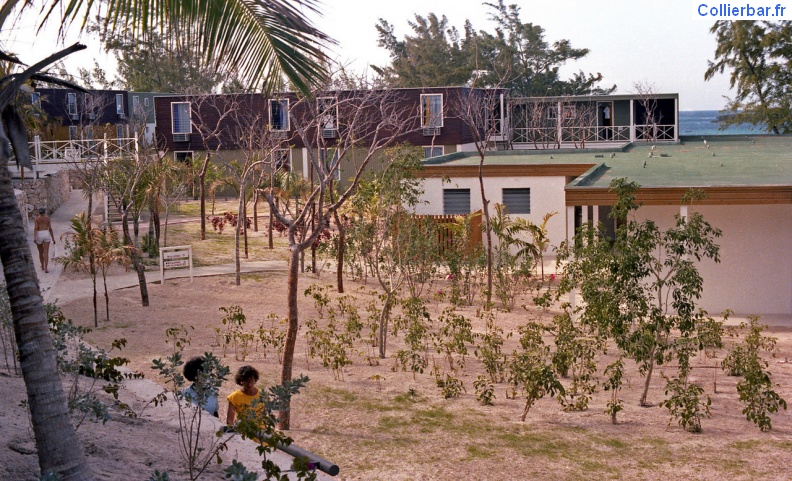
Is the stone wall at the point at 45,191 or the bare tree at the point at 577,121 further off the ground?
the bare tree at the point at 577,121

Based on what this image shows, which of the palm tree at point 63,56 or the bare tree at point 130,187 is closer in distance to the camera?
the palm tree at point 63,56

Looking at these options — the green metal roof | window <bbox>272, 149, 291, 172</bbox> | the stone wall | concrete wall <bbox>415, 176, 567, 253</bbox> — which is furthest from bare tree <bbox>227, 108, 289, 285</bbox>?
the stone wall

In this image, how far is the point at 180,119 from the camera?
122ft

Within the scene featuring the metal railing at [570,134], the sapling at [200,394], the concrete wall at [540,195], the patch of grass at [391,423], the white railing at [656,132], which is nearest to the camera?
the sapling at [200,394]

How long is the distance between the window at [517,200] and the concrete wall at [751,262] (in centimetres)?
752

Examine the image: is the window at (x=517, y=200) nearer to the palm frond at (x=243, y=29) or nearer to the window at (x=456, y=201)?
the window at (x=456, y=201)

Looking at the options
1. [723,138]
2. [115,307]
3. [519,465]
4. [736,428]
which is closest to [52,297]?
[115,307]

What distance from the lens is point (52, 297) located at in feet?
52.1

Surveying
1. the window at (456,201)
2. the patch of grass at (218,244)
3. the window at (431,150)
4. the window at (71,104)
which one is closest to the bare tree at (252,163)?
the patch of grass at (218,244)

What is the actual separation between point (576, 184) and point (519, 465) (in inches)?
348

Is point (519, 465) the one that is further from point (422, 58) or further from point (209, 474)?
point (422, 58)

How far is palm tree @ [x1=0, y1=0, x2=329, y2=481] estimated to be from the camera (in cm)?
434

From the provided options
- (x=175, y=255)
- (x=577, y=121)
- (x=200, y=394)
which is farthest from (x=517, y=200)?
(x=577, y=121)

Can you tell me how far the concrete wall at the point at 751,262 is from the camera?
49.3 ft
